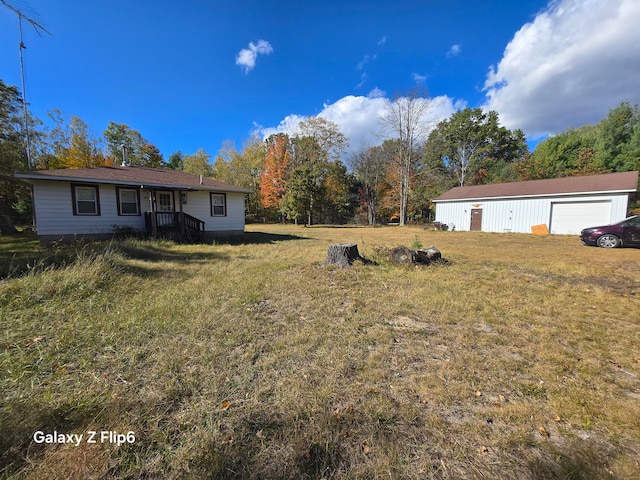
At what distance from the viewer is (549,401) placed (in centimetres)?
220

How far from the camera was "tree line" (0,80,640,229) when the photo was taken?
24.7m

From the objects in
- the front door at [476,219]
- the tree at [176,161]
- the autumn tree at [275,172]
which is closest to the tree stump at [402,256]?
the front door at [476,219]

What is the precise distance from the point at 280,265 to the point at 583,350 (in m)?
5.95

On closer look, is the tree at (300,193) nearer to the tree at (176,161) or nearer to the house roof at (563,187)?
the house roof at (563,187)

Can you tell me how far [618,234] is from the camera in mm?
10805

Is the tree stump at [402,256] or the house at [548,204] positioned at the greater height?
the house at [548,204]

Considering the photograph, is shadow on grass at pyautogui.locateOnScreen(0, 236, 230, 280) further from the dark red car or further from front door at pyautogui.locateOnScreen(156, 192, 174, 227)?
the dark red car

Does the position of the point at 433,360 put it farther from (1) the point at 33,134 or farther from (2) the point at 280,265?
(1) the point at 33,134

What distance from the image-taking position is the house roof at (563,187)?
1516 cm

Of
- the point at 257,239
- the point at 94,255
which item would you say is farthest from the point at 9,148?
the point at 257,239

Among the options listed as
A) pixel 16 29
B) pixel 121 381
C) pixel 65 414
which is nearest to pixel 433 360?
pixel 121 381

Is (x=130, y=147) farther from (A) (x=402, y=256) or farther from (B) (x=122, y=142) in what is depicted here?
(A) (x=402, y=256)

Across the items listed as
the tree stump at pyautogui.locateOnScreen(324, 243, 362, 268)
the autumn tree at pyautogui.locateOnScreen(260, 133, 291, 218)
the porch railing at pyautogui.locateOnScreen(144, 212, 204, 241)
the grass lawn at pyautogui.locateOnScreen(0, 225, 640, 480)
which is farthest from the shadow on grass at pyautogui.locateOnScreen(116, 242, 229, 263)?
the autumn tree at pyautogui.locateOnScreen(260, 133, 291, 218)

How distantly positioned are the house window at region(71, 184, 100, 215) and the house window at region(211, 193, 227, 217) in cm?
454
